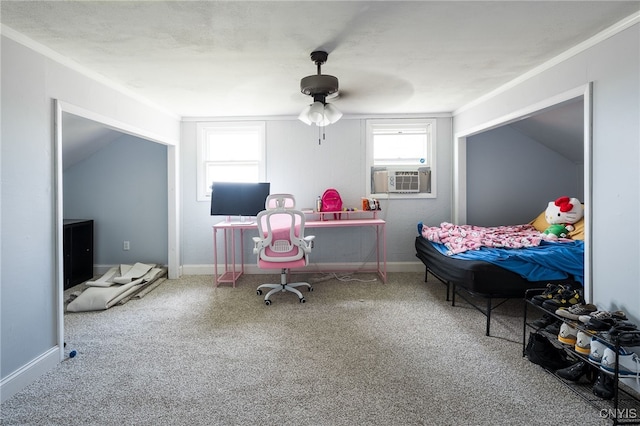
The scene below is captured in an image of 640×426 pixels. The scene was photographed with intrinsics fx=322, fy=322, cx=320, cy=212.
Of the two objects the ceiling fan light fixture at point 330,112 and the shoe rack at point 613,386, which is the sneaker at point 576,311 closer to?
the shoe rack at point 613,386

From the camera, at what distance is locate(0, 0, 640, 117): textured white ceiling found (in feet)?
6.21

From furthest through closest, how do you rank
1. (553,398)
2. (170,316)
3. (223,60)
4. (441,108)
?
(441,108)
(170,316)
(223,60)
(553,398)

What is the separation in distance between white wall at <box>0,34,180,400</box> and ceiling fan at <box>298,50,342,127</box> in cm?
188

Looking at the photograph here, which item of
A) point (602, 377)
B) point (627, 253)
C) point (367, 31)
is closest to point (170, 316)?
point (367, 31)

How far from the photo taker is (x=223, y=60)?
2.66 m

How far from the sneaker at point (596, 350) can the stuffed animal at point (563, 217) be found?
6.01 feet

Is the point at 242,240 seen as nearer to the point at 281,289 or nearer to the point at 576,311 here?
the point at 281,289

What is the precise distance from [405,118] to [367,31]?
108 inches

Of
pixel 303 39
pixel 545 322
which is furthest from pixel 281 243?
pixel 545 322

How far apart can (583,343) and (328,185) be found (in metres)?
3.40

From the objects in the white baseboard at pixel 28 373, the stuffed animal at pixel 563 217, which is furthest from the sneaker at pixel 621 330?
the white baseboard at pixel 28 373

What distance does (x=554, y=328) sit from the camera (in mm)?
2258

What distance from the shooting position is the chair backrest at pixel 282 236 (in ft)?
11.5

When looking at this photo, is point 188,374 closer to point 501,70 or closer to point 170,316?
point 170,316
